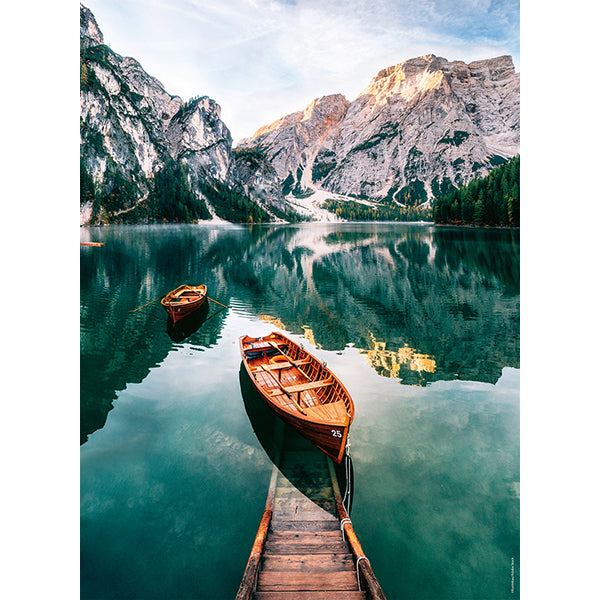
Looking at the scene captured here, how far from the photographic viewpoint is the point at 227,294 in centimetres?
4034

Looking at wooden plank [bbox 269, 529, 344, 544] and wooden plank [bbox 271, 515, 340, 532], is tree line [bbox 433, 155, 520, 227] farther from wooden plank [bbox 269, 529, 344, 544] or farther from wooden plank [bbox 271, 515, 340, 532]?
wooden plank [bbox 269, 529, 344, 544]

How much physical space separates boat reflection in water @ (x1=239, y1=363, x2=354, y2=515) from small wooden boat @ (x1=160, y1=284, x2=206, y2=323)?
14.2 m

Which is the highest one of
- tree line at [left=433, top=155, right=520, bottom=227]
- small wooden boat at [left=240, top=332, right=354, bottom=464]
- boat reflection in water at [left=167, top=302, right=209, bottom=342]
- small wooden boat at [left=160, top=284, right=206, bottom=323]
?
tree line at [left=433, top=155, right=520, bottom=227]

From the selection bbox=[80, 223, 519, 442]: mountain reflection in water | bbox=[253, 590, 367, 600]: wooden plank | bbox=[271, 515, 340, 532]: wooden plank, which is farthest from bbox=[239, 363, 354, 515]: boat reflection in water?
bbox=[80, 223, 519, 442]: mountain reflection in water

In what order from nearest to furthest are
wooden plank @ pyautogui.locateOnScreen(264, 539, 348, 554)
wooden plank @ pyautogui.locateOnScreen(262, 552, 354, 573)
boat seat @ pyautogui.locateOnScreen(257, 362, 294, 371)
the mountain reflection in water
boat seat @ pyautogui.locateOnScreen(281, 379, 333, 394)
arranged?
wooden plank @ pyautogui.locateOnScreen(262, 552, 354, 573) → wooden plank @ pyautogui.locateOnScreen(264, 539, 348, 554) → boat seat @ pyautogui.locateOnScreen(281, 379, 333, 394) → boat seat @ pyautogui.locateOnScreen(257, 362, 294, 371) → the mountain reflection in water

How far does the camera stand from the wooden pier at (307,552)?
22.7ft

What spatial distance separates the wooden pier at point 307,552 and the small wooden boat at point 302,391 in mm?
1593

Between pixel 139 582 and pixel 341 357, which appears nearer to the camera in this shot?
pixel 139 582

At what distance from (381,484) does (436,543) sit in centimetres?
223

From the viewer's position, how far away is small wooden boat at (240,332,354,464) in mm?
11234

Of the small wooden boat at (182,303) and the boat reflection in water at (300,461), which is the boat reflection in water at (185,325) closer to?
the small wooden boat at (182,303)
